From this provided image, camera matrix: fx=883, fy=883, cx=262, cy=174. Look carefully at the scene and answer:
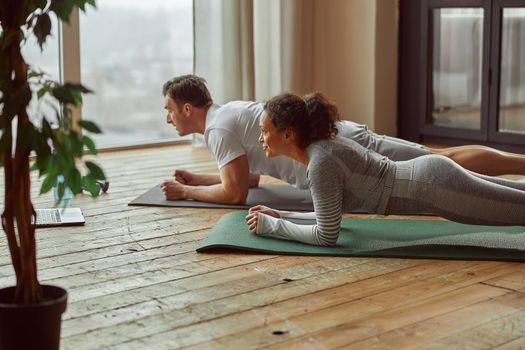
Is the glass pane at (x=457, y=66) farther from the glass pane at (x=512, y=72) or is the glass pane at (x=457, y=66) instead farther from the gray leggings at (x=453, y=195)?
the gray leggings at (x=453, y=195)

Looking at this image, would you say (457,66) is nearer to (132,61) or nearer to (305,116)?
(132,61)

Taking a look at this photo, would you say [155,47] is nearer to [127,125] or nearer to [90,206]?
[127,125]

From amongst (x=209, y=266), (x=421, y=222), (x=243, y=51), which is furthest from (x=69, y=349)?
(x=243, y=51)

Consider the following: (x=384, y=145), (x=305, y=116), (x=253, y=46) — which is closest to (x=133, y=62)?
(x=253, y=46)

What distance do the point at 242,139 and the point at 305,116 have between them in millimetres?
631

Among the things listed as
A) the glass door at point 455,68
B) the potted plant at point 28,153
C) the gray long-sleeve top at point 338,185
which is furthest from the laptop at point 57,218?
the glass door at point 455,68

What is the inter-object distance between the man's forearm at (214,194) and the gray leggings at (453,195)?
820mm

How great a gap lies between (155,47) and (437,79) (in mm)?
1695

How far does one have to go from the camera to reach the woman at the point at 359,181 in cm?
278

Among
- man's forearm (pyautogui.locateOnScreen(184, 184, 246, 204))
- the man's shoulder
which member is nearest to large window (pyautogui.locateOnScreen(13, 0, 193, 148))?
man's forearm (pyautogui.locateOnScreen(184, 184, 246, 204))

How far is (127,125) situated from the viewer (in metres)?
5.32

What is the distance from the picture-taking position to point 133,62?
17.4ft

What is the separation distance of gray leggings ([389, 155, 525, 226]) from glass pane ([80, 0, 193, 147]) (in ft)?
8.86

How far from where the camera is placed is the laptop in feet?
10.8
